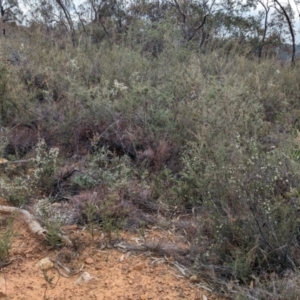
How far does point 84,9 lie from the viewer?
602 inches

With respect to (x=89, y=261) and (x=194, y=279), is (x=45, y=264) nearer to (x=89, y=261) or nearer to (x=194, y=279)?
(x=89, y=261)

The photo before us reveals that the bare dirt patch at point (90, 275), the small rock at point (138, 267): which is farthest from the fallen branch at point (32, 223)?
the small rock at point (138, 267)

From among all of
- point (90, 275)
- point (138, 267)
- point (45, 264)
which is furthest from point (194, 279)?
point (45, 264)

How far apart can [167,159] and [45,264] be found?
6.20 feet

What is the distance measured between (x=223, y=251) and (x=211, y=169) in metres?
0.62

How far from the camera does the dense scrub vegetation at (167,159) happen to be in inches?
91.9

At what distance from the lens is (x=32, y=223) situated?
2721 millimetres

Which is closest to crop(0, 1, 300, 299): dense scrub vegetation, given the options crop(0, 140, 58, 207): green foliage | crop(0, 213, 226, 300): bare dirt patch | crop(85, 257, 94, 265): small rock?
crop(0, 140, 58, 207): green foliage

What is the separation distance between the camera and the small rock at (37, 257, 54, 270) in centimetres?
232

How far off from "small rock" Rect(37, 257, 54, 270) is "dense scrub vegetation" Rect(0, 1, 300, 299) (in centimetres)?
17

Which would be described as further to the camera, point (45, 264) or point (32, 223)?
point (32, 223)

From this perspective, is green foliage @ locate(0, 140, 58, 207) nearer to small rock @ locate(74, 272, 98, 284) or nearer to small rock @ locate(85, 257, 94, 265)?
small rock @ locate(85, 257, 94, 265)

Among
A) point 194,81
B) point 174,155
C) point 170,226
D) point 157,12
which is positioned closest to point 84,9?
point 157,12

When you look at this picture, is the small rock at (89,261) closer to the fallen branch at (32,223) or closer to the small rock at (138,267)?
the fallen branch at (32,223)
